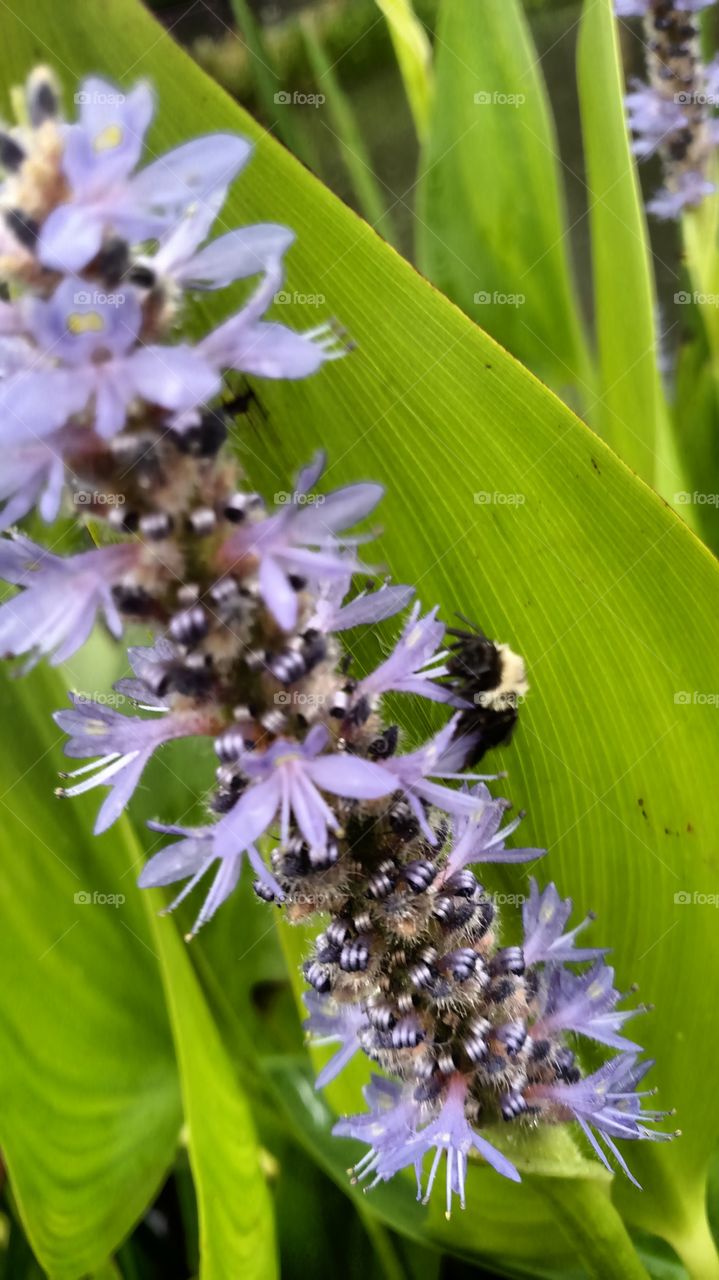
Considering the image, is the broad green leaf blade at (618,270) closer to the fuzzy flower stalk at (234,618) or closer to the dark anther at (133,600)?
the fuzzy flower stalk at (234,618)

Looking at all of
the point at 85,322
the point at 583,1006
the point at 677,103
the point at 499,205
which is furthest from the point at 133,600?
the point at 677,103

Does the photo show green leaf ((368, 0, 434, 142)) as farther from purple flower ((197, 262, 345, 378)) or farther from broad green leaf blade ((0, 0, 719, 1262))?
purple flower ((197, 262, 345, 378))

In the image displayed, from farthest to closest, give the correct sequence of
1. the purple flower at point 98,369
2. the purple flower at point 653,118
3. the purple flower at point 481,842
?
the purple flower at point 653,118
the purple flower at point 481,842
the purple flower at point 98,369

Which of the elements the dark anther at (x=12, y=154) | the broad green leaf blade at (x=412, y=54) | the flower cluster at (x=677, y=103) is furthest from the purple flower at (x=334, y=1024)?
the flower cluster at (x=677, y=103)

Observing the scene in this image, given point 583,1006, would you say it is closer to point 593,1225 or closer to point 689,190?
point 593,1225

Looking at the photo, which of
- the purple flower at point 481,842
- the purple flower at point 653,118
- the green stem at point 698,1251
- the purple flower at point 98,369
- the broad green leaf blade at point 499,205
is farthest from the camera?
the purple flower at point 653,118

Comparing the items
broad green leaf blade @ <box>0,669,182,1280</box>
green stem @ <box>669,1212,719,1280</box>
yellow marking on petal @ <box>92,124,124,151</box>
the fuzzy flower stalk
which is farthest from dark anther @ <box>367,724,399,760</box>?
green stem @ <box>669,1212,719,1280</box>

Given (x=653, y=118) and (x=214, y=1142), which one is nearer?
(x=214, y=1142)
